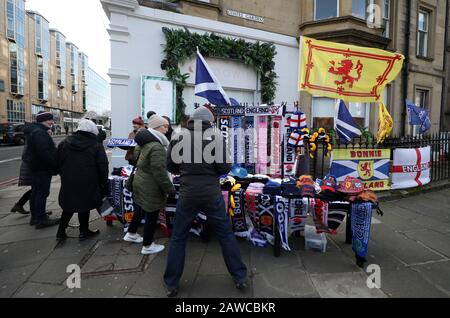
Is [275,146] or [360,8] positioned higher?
[360,8]

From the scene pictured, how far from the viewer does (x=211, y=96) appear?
5.44 meters

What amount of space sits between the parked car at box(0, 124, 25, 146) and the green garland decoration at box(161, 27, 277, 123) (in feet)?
67.7

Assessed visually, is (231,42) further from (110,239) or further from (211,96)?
(110,239)

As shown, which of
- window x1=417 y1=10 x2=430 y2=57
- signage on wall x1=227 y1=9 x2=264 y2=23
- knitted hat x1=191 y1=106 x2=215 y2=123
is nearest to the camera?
knitted hat x1=191 y1=106 x2=215 y2=123

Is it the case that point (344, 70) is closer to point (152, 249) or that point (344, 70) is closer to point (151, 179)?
point (151, 179)

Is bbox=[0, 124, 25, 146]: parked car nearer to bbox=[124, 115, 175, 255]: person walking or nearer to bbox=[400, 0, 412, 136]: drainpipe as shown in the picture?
bbox=[124, 115, 175, 255]: person walking

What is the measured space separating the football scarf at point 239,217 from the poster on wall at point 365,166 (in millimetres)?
3011

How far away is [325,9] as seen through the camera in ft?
31.7

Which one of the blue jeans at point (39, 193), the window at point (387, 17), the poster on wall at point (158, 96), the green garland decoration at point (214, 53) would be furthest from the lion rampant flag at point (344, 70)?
the window at point (387, 17)

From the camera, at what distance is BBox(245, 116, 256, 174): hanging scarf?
19.6 feet

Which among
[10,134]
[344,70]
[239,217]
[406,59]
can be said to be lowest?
[239,217]

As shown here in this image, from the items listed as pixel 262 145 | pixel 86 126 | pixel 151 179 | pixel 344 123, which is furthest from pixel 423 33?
pixel 86 126

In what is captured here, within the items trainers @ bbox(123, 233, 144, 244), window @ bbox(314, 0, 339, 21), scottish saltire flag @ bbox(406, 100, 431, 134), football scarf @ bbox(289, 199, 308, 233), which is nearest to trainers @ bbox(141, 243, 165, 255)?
trainers @ bbox(123, 233, 144, 244)

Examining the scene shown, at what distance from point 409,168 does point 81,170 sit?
720cm
